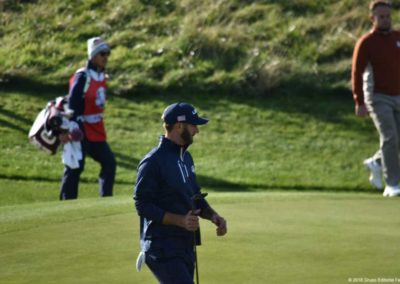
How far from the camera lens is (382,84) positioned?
14.1 metres

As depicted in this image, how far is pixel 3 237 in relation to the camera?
10.9m

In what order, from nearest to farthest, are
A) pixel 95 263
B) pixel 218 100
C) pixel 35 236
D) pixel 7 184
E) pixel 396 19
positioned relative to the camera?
pixel 95 263 → pixel 35 236 → pixel 7 184 → pixel 218 100 → pixel 396 19

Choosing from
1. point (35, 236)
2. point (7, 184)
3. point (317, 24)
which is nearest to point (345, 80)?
point (317, 24)

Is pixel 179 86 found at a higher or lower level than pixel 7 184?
higher

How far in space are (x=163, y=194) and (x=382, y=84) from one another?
669 centimetres

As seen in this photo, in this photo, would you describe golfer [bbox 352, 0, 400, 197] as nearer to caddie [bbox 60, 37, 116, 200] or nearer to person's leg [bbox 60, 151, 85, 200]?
caddie [bbox 60, 37, 116, 200]

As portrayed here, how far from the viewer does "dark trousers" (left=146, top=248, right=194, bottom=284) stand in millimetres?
7664

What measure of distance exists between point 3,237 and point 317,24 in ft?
43.3

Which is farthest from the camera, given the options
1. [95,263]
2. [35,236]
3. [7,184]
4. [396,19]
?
[396,19]

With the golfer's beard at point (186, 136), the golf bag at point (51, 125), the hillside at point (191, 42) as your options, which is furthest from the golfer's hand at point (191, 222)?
the hillside at point (191, 42)

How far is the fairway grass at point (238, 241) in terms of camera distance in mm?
9211

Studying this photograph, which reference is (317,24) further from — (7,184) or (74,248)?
(74,248)

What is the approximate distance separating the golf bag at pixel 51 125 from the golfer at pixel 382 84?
3.36m

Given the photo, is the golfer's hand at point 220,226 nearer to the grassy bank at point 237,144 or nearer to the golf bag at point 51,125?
the golf bag at point 51,125
